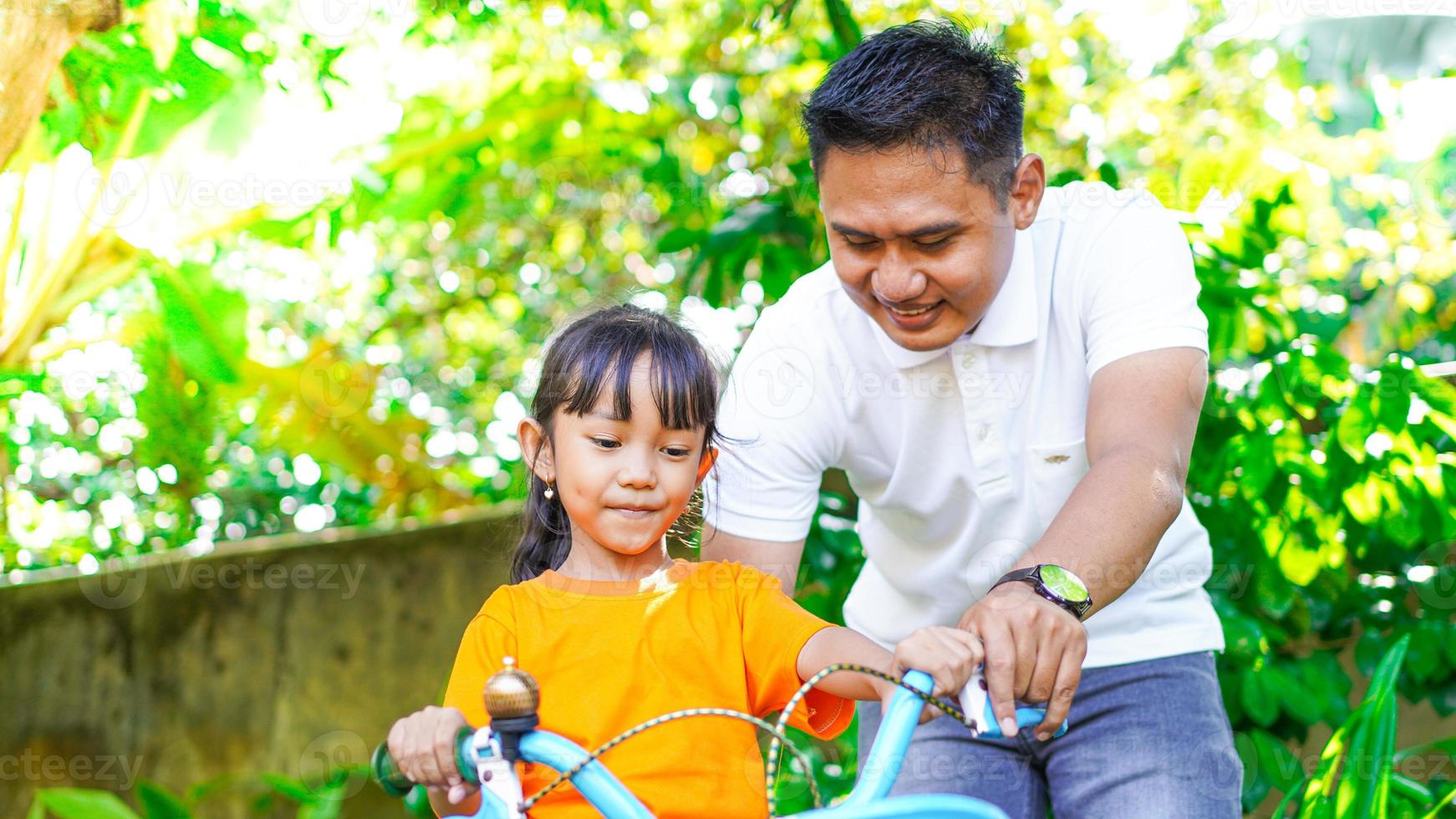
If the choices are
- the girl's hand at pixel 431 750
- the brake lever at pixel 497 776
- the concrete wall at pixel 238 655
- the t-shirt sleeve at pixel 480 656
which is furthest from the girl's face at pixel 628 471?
the concrete wall at pixel 238 655

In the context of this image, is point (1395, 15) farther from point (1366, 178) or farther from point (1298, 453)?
point (1298, 453)

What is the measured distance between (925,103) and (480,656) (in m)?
1.00

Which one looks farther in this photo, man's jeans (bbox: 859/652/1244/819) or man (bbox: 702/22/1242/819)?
man's jeans (bbox: 859/652/1244/819)

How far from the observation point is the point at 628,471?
1.75m

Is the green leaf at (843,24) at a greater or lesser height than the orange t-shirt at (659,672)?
greater

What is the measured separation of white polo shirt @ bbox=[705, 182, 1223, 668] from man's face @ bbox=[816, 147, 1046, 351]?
0.49ft

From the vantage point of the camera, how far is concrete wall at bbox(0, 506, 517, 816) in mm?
3830

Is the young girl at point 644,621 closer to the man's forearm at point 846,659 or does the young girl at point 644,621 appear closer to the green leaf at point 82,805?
the man's forearm at point 846,659

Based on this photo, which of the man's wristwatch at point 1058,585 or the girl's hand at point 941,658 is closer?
the girl's hand at point 941,658

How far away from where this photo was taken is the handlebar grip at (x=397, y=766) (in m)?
1.27

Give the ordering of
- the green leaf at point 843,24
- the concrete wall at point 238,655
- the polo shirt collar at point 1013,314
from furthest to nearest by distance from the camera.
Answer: the concrete wall at point 238,655
the green leaf at point 843,24
the polo shirt collar at point 1013,314

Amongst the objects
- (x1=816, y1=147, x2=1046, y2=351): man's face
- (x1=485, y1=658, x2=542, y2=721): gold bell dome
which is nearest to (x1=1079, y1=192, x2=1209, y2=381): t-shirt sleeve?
(x1=816, y1=147, x2=1046, y2=351): man's face

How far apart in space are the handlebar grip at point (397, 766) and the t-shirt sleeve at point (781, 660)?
1.64 feet

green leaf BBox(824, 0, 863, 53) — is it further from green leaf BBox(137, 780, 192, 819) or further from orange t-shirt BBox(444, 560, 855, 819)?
green leaf BBox(137, 780, 192, 819)
